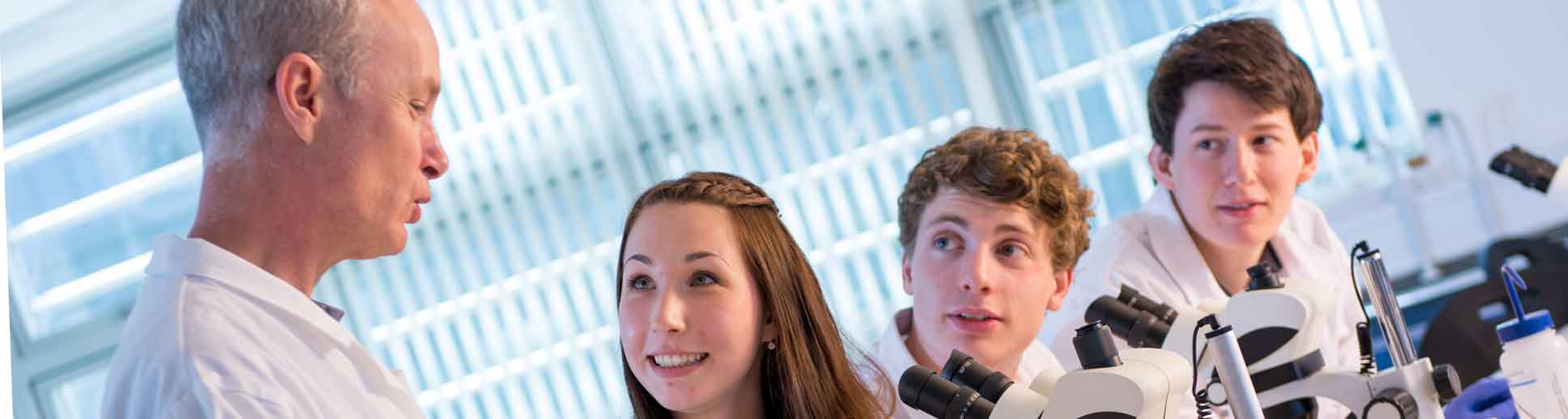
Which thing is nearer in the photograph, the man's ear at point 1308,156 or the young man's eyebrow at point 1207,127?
the young man's eyebrow at point 1207,127

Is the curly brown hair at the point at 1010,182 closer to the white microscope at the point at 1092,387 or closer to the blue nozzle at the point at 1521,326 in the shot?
the blue nozzle at the point at 1521,326

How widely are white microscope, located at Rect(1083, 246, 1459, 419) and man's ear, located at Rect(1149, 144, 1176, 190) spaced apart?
89cm

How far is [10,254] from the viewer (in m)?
4.88

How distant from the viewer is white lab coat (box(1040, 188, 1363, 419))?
230 centimetres

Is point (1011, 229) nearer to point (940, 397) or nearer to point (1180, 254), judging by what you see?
point (1180, 254)

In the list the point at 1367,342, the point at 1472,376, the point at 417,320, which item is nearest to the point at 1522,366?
the point at 1367,342

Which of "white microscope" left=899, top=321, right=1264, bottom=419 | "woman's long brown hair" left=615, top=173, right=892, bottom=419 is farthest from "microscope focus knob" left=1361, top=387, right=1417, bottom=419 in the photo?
"woman's long brown hair" left=615, top=173, right=892, bottom=419

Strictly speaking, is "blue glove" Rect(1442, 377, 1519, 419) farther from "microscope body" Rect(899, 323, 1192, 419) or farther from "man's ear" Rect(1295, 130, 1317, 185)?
"man's ear" Rect(1295, 130, 1317, 185)

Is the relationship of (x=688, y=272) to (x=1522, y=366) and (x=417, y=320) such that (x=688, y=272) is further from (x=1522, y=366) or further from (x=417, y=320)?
(x=417, y=320)

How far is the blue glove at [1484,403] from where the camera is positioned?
1484 millimetres

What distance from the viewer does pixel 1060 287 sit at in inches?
82.6

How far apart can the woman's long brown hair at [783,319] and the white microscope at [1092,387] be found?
45 cm

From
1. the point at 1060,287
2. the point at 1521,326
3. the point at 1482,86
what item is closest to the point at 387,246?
the point at 1060,287

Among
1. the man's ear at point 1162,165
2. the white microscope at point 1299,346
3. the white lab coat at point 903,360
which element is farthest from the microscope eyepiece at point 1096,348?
the man's ear at point 1162,165
